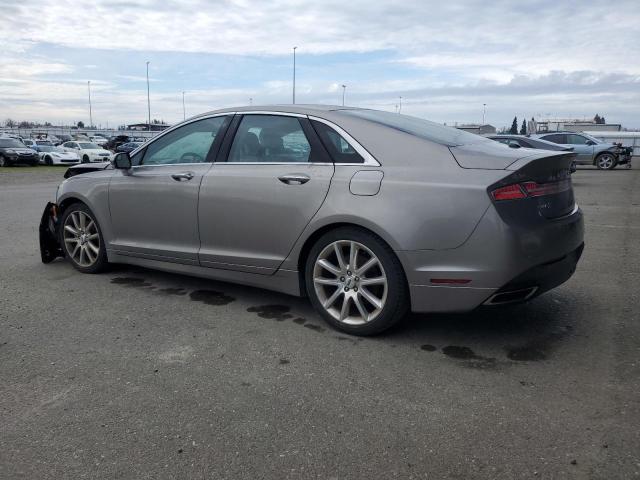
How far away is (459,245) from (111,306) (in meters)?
2.82

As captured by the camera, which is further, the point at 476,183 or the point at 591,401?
the point at 476,183

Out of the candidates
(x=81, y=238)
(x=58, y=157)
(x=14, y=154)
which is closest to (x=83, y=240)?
(x=81, y=238)

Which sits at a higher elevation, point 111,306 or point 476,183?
point 476,183

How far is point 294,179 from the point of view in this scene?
4.07m

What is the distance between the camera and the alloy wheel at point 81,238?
5574 mm

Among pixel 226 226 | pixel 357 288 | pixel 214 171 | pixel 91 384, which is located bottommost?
pixel 91 384

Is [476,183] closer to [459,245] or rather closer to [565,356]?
[459,245]

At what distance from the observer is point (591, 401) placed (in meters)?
2.91

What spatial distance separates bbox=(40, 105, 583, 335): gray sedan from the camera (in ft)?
11.3

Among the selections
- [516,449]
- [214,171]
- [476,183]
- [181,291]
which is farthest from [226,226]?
[516,449]

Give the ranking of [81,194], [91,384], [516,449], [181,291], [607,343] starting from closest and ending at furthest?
[516,449], [91,384], [607,343], [181,291], [81,194]

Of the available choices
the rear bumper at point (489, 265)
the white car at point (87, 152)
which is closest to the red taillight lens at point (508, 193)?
the rear bumper at point (489, 265)

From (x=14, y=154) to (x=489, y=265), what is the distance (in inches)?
1249

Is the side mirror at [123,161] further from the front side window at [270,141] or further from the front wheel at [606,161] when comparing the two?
the front wheel at [606,161]
